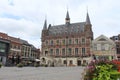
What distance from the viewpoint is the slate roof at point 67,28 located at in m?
66.1

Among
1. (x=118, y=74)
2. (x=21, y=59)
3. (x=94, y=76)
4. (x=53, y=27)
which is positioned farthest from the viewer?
(x=53, y=27)

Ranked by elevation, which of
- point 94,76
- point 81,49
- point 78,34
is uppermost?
point 78,34

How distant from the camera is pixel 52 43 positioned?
69.8m

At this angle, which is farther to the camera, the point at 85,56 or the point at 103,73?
the point at 85,56

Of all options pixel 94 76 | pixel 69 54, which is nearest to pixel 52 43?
pixel 69 54

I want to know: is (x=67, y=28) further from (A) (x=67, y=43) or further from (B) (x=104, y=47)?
(B) (x=104, y=47)

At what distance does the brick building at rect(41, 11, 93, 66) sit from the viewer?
62.9 m

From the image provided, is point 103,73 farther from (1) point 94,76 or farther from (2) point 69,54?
(2) point 69,54

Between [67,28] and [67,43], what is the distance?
5489mm

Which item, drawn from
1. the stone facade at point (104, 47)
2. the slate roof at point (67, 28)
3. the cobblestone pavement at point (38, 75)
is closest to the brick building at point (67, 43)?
the slate roof at point (67, 28)

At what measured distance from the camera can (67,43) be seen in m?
66.8

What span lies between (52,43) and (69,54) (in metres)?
7.84

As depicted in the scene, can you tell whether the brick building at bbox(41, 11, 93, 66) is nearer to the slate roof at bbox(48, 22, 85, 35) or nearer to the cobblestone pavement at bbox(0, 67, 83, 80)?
the slate roof at bbox(48, 22, 85, 35)

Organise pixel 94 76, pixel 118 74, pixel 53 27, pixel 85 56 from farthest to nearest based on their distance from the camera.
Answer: pixel 53 27
pixel 85 56
pixel 94 76
pixel 118 74
